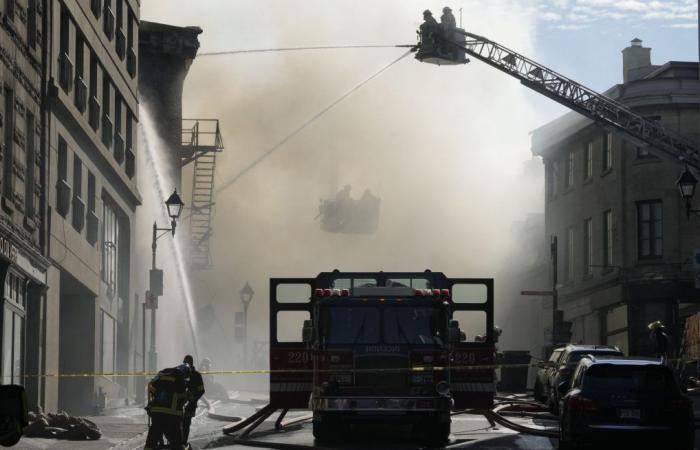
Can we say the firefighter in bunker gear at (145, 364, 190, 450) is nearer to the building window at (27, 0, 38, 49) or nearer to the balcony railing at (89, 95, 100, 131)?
the building window at (27, 0, 38, 49)

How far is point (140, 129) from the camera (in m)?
52.5

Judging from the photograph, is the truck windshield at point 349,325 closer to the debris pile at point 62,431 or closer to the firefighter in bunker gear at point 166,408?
the firefighter in bunker gear at point 166,408

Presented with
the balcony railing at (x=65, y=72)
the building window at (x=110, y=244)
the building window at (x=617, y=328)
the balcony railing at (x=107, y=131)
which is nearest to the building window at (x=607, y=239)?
the building window at (x=617, y=328)

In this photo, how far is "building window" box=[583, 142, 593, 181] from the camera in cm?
5659

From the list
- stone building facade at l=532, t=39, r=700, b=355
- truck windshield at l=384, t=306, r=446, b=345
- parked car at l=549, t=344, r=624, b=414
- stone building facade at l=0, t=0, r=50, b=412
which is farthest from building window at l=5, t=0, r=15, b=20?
stone building facade at l=532, t=39, r=700, b=355

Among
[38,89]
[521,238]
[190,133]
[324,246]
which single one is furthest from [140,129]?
[521,238]

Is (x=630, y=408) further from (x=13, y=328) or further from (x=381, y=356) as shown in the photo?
(x=13, y=328)

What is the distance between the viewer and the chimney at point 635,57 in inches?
2244

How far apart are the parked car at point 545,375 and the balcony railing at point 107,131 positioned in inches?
506

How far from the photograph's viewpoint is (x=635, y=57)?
5716cm

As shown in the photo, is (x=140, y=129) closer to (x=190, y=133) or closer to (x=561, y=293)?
(x=190, y=133)

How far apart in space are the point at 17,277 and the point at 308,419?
253 inches

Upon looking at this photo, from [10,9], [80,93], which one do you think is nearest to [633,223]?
[80,93]

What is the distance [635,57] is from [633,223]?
8.57 meters
